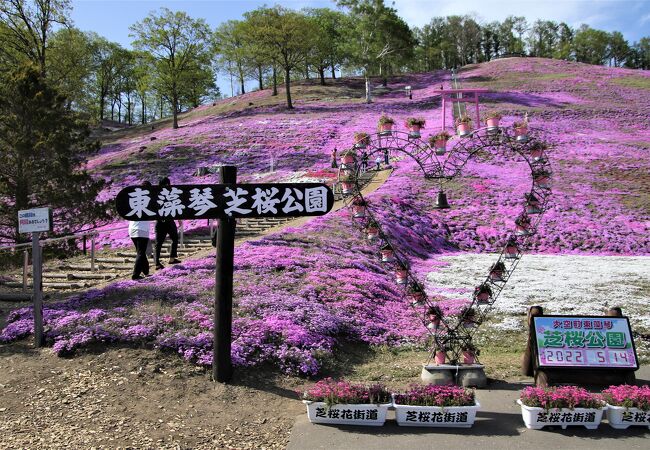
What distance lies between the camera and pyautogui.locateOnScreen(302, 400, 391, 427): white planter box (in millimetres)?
5898

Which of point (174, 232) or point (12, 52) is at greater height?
point (12, 52)

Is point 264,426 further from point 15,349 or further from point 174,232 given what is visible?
point 174,232

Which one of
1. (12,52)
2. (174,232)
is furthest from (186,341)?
(12,52)

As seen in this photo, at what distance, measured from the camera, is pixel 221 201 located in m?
7.14

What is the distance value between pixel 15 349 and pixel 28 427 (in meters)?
2.60

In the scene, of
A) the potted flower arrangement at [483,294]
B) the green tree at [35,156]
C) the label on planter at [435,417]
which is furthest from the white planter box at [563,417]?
the green tree at [35,156]

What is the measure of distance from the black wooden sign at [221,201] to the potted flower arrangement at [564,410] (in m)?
3.67

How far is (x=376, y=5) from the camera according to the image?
205 feet

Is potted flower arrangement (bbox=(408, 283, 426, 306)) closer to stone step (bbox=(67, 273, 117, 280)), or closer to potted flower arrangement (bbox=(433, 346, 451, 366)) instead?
potted flower arrangement (bbox=(433, 346, 451, 366))

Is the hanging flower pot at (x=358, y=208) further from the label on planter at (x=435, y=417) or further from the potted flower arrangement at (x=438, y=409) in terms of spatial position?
the label on planter at (x=435, y=417)

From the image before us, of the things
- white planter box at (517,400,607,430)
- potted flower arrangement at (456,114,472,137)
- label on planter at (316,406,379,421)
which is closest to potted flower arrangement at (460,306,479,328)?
white planter box at (517,400,607,430)

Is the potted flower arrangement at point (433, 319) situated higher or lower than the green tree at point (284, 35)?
lower

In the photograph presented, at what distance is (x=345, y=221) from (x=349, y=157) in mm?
11114

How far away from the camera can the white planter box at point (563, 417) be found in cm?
575
